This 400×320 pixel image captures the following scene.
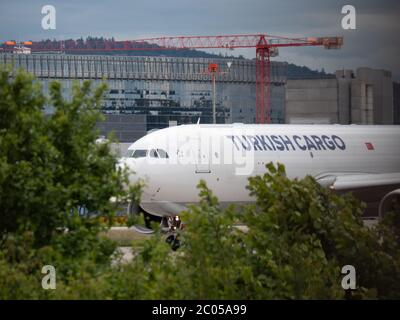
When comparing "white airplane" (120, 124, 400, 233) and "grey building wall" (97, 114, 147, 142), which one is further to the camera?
"grey building wall" (97, 114, 147, 142)

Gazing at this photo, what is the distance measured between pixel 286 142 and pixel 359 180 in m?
2.55

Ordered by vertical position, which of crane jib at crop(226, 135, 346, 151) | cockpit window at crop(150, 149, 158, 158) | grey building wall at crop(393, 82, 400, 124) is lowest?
cockpit window at crop(150, 149, 158, 158)

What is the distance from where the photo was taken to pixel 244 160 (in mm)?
27578

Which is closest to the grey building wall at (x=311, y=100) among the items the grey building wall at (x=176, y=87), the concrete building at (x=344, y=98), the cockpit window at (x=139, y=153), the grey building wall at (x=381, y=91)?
the concrete building at (x=344, y=98)

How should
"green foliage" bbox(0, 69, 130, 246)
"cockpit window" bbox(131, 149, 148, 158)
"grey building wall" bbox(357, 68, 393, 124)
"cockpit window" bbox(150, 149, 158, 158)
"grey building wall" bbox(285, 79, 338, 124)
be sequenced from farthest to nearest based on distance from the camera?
"grey building wall" bbox(285, 79, 338, 124), "grey building wall" bbox(357, 68, 393, 124), "cockpit window" bbox(131, 149, 148, 158), "cockpit window" bbox(150, 149, 158, 158), "green foliage" bbox(0, 69, 130, 246)

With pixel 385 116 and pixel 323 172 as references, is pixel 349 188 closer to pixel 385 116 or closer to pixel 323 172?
pixel 323 172

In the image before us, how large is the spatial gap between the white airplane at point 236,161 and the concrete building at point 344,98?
4100 cm

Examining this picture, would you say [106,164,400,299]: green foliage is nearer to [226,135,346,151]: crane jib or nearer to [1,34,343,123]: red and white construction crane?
[226,135,346,151]: crane jib

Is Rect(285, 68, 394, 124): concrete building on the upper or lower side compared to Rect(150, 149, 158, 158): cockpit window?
upper

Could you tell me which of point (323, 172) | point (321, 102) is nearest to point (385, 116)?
point (321, 102)

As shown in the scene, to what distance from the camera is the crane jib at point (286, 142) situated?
27.6m

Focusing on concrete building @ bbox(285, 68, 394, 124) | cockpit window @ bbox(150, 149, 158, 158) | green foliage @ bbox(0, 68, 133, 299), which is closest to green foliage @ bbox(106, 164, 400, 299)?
green foliage @ bbox(0, 68, 133, 299)

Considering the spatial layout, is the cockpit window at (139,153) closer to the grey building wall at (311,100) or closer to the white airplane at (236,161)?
the white airplane at (236,161)

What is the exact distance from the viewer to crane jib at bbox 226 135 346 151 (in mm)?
27562
